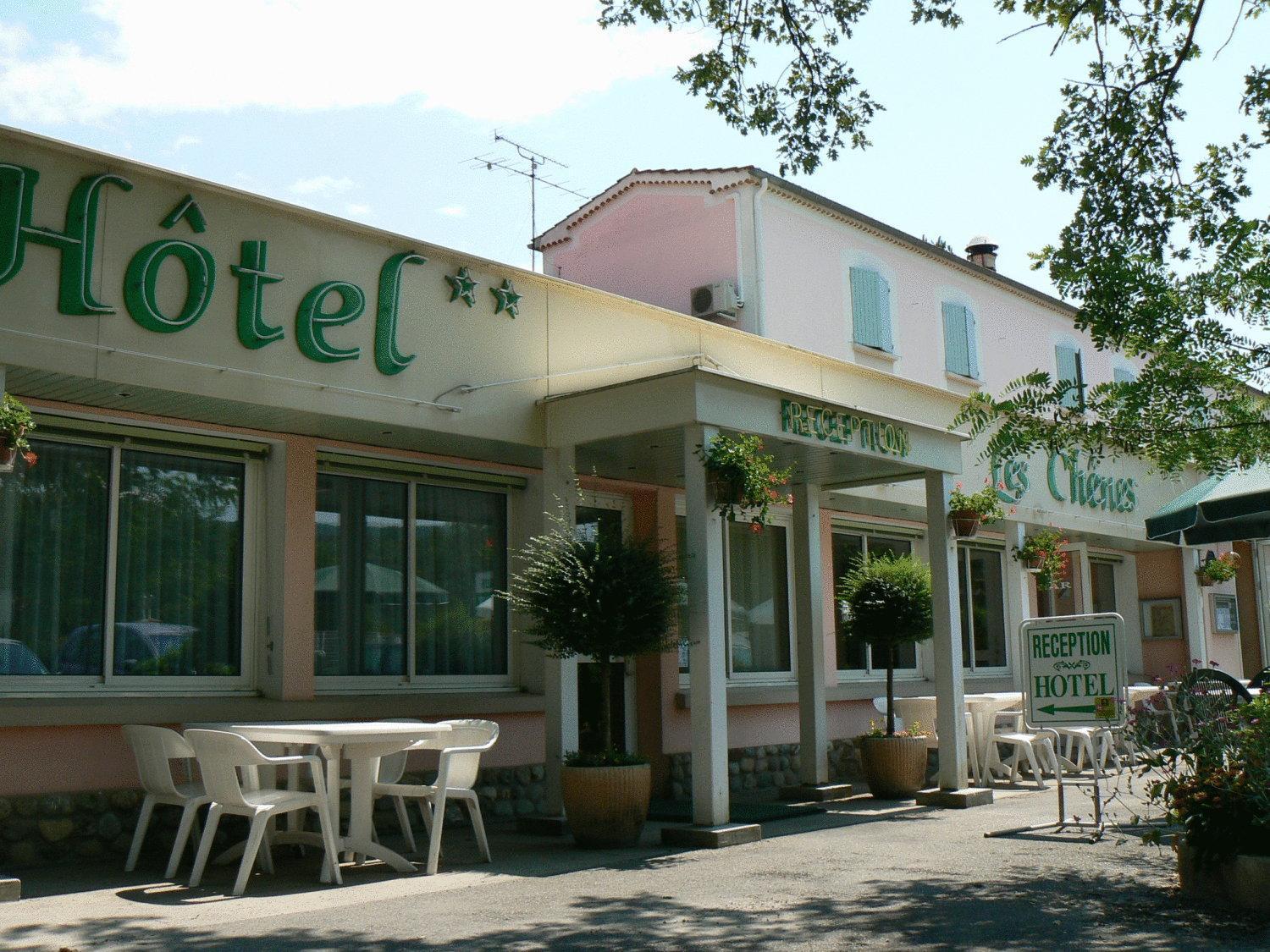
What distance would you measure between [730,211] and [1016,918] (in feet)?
34.6

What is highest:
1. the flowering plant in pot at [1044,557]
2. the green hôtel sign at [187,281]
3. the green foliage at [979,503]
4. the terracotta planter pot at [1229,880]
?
the green hôtel sign at [187,281]

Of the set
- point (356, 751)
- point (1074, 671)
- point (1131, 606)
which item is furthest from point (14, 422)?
point (1131, 606)

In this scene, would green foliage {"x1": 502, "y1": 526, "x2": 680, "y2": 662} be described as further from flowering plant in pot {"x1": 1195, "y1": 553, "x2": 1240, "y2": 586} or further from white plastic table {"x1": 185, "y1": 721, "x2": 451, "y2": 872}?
flowering plant in pot {"x1": 1195, "y1": 553, "x2": 1240, "y2": 586}

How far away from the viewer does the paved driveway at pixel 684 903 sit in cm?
552

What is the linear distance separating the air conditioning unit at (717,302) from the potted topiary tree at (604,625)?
6518mm

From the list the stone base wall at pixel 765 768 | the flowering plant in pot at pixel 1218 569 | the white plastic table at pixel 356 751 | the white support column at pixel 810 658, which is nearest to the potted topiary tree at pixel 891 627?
the white support column at pixel 810 658

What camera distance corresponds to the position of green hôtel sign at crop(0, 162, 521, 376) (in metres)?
7.23

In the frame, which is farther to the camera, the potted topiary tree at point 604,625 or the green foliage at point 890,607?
the green foliage at point 890,607

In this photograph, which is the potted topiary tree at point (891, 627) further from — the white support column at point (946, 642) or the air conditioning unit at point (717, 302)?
the air conditioning unit at point (717, 302)

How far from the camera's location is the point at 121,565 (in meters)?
8.34

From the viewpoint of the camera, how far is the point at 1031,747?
38.5 feet

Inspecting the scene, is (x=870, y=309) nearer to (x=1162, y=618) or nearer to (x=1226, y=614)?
(x=1162, y=618)

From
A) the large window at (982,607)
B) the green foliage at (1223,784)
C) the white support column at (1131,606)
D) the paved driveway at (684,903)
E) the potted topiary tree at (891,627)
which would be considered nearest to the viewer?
the paved driveway at (684,903)

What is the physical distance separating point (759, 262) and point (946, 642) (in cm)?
568
